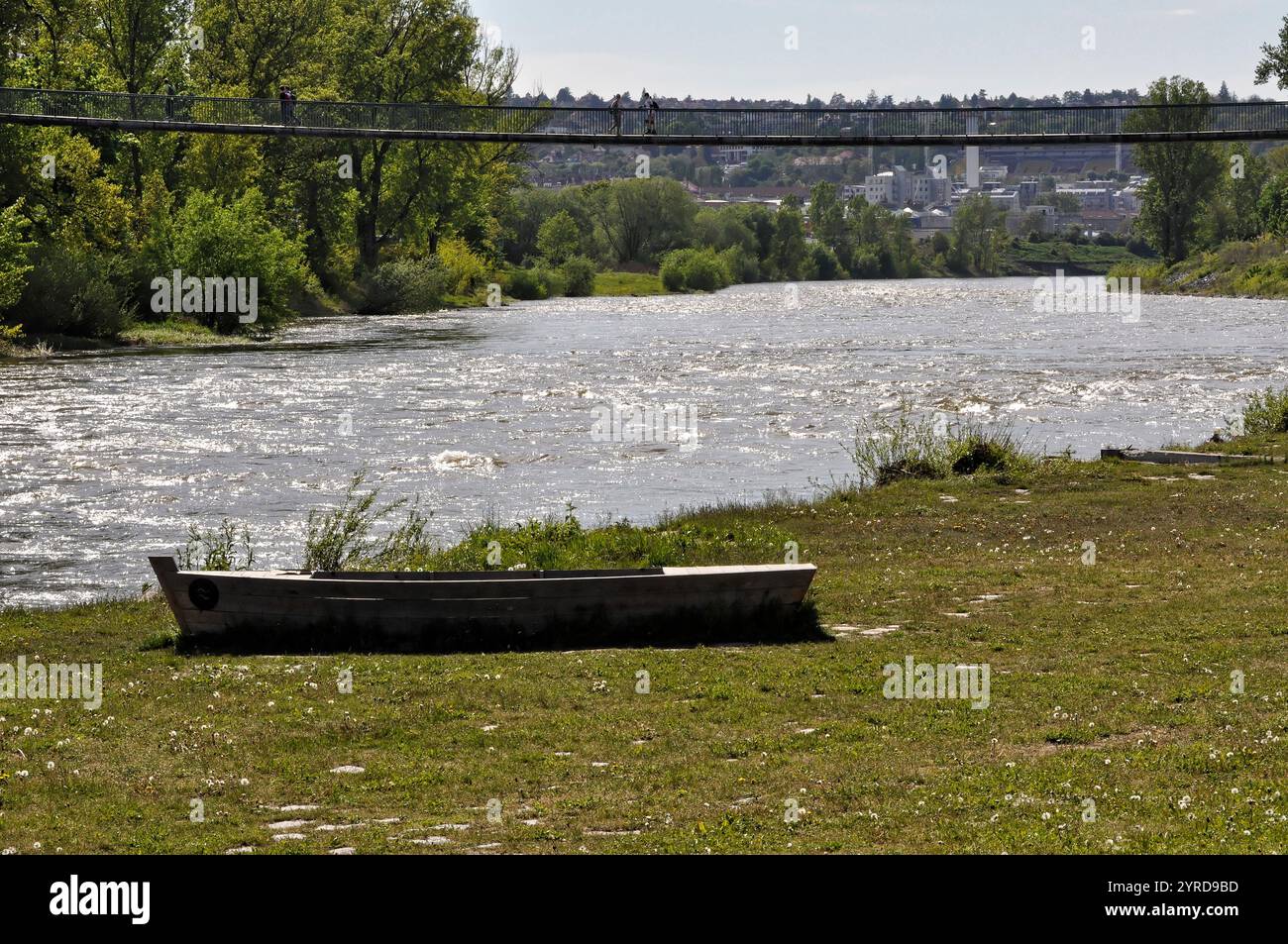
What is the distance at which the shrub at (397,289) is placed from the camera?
9650cm

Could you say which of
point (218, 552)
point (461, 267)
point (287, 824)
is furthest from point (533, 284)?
point (287, 824)

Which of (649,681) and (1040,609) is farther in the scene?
(1040,609)

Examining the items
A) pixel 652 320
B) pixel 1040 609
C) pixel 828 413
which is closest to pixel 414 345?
pixel 652 320

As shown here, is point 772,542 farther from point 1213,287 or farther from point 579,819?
point 1213,287

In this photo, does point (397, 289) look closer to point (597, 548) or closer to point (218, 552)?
point (597, 548)

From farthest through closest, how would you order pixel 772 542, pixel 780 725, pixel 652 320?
pixel 652 320, pixel 772 542, pixel 780 725

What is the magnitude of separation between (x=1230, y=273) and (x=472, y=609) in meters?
125

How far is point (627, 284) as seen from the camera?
14225 centimetres

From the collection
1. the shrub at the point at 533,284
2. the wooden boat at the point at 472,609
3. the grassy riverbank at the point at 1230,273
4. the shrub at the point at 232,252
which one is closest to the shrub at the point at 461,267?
the shrub at the point at 533,284

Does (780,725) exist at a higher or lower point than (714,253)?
lower

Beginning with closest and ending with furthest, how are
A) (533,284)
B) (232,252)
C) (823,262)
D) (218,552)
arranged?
(218,552)
(232,252)
(533,284)
(823,262)

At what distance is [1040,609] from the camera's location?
18266 millimetres

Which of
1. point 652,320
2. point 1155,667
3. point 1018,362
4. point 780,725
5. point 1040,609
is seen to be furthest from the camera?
point 652,320

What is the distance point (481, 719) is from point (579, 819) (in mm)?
3365
